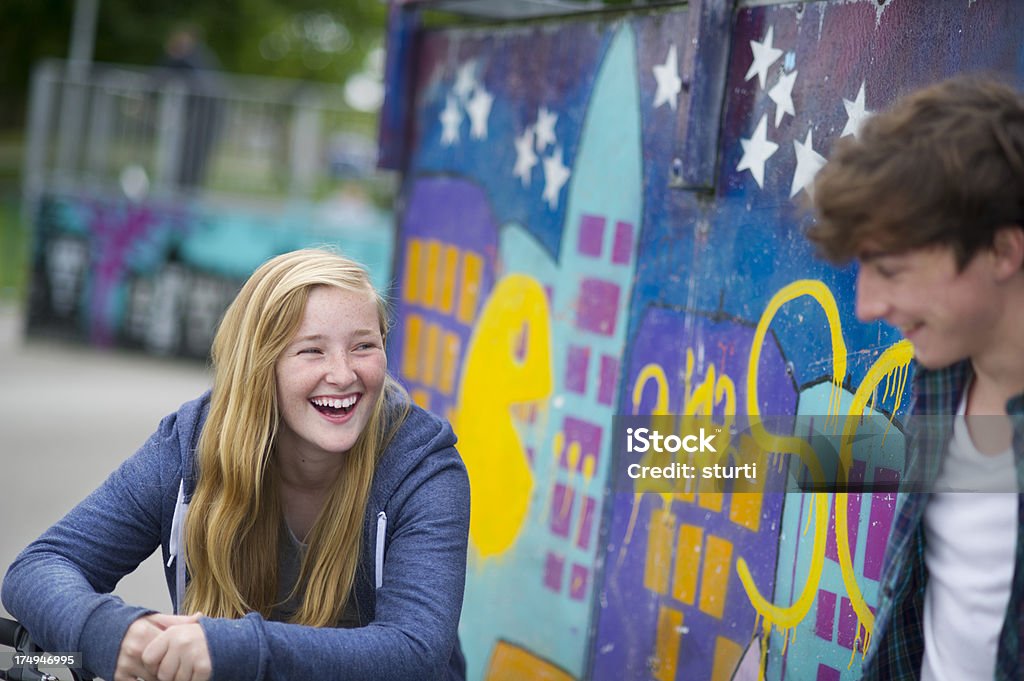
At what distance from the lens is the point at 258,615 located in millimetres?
2266

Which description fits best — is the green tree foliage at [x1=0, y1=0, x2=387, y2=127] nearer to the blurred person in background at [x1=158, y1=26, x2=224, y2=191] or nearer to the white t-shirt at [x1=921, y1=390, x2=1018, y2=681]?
the blurred person in background at [x1=158, y1=26, x2=224, y2=191]

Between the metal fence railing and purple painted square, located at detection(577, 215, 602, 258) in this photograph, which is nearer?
purple painted square, located at detection(577, 215, 602, 258)

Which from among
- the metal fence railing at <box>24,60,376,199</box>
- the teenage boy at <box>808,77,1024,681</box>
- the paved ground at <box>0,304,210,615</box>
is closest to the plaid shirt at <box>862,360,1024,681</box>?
the teenage boy at <box>808,77,1024,681</box>

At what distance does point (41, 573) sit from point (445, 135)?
2336mm

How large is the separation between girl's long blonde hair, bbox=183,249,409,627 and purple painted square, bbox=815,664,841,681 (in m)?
0.95

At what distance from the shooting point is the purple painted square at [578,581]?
348 centimetres

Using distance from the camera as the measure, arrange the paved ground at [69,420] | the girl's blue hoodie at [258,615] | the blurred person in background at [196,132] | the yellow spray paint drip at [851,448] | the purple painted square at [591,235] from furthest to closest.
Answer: the blurred person in background at [196,132], the paved ground at [69,420], the purple painted square at [591,235], the yellow spray paint drip at [851,448], the girl's blue hoodie at [258,615]

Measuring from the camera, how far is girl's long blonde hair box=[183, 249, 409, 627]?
102 inches

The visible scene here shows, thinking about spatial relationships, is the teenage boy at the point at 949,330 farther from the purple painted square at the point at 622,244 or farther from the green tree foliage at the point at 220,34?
the green tree foliage at the point at 220,34

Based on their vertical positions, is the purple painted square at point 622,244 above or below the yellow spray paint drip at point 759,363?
above

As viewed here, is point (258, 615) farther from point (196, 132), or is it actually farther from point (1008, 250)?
point (196, 132)

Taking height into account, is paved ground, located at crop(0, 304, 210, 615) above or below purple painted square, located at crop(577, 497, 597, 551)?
below

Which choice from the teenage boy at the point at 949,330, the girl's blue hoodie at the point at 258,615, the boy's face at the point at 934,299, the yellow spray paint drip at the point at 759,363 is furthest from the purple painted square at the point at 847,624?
the boy's face at the point at 934,299

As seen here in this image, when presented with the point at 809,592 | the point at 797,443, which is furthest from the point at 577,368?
the point at 809,592
